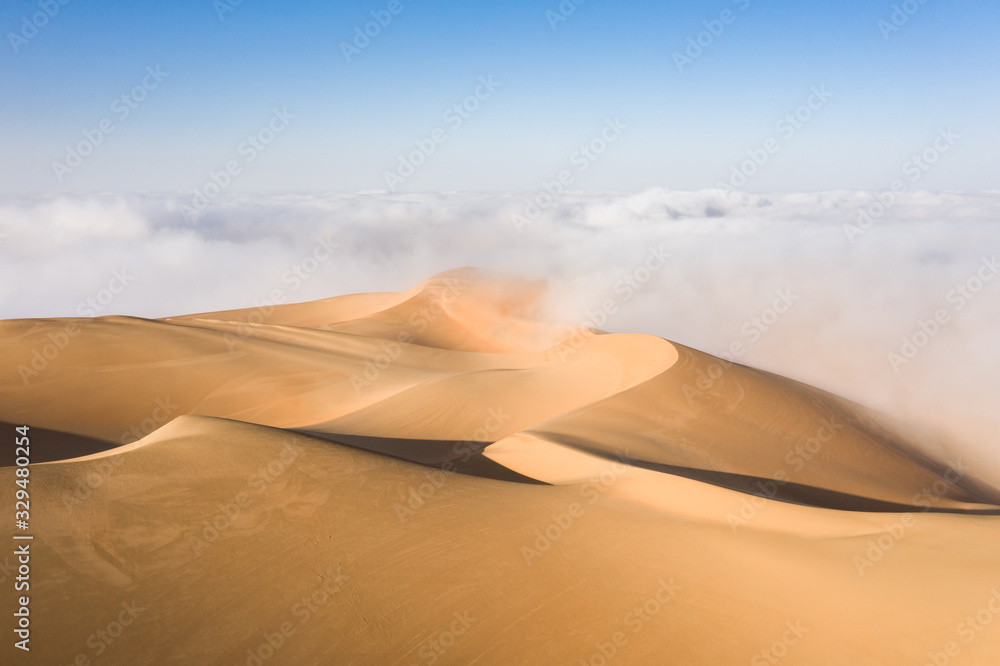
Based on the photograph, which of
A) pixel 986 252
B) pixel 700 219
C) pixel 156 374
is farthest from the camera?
Answer: pixel 700 219

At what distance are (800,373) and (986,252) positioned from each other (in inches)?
2360

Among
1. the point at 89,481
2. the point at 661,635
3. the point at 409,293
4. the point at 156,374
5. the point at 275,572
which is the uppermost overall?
the point at 409,293

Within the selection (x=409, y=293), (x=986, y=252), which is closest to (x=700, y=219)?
(x=986, y=252)

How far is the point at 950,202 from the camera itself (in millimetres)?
127125

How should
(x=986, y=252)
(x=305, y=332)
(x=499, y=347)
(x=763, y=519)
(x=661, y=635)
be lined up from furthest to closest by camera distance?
(x=986, y=252) → (x=499, y=347) → (x=305, y=332) → (x=763, y=519) → (x=661, y=635)

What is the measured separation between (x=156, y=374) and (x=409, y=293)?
2204 centimetres

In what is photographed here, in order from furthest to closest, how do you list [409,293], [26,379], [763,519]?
[409,293], [26,379], [763,519]

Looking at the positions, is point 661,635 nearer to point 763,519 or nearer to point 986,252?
point 763,519

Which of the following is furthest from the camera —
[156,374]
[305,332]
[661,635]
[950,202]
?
[950,202]

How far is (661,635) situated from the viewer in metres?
4.77

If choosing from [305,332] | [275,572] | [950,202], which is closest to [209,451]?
[275,572]

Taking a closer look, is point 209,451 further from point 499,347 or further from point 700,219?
point 700,219

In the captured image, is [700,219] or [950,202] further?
[950,202]

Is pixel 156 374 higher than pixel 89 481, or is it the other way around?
pixel 156 374
